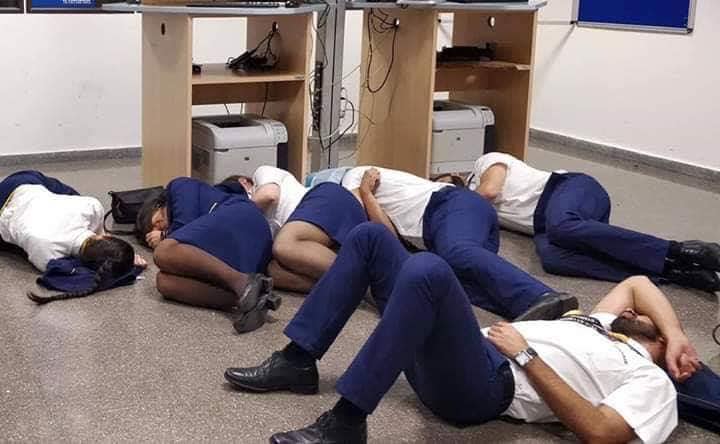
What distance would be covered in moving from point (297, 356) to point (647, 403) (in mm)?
908

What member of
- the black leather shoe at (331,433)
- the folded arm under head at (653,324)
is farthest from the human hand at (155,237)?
the folded arm under head at (653,324)

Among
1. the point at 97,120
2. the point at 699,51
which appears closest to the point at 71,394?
the point at 97,120

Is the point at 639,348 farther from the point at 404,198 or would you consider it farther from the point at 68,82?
the point at 68,82

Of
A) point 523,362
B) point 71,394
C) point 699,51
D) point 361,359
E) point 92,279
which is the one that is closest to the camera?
point 361,359

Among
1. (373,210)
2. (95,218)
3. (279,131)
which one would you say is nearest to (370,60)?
(279,131)

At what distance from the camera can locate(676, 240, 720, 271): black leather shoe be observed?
12.4 ft

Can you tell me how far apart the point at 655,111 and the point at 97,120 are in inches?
129

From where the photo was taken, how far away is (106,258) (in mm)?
3588

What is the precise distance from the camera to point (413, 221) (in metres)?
3.91

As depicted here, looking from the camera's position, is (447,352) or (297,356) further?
(297,356)

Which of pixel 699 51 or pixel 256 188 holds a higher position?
pixel 699 51

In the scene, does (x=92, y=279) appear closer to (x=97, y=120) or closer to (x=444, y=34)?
(x=97, y=120)

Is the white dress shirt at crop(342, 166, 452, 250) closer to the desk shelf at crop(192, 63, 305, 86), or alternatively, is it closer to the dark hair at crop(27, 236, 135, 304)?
the desk shelf at crop(192, 63, 305, 86)

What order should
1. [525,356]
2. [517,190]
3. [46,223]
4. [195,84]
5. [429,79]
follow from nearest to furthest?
[525,356], [46,223], [517,190], [195,84], [429,79]
